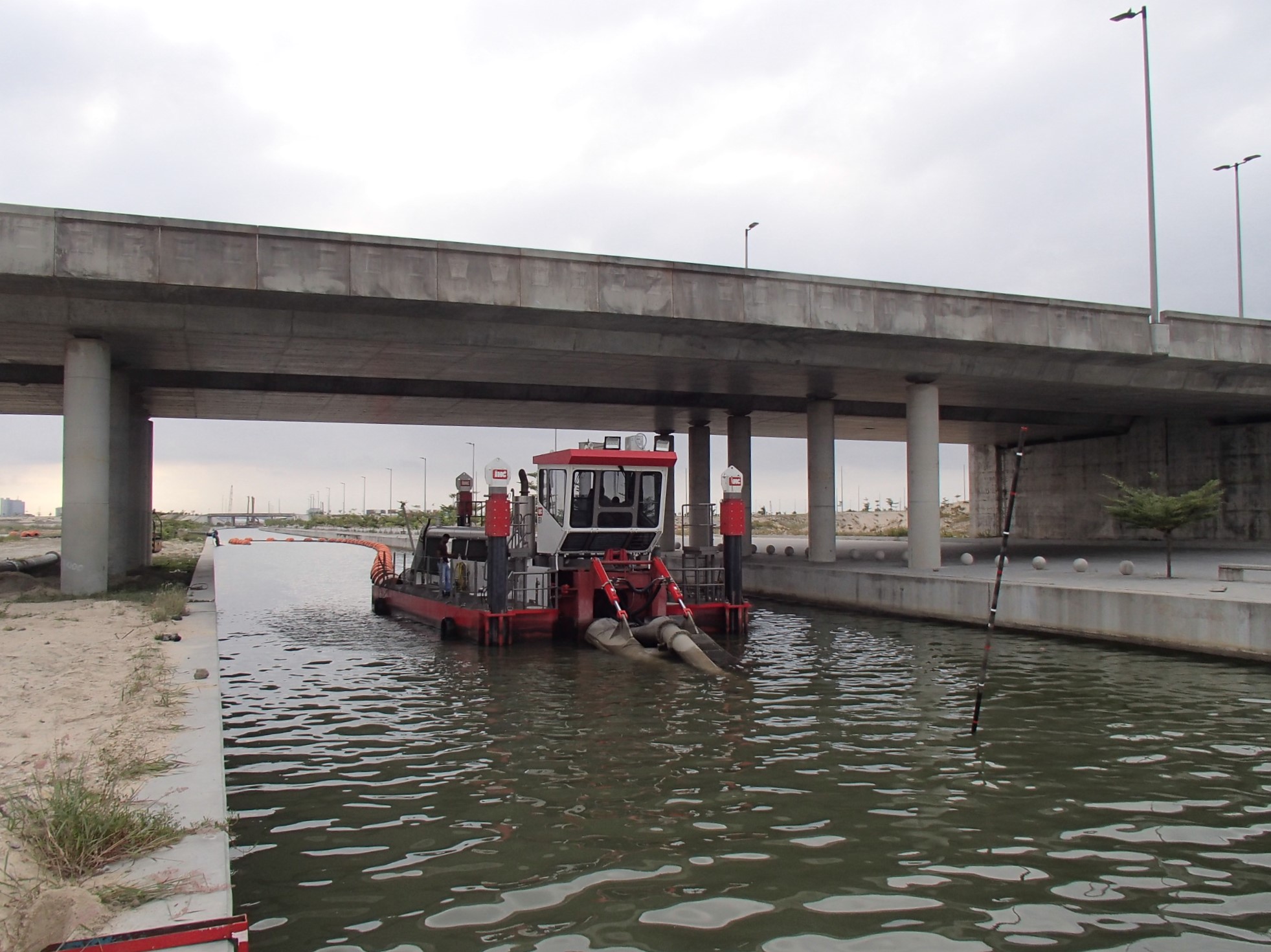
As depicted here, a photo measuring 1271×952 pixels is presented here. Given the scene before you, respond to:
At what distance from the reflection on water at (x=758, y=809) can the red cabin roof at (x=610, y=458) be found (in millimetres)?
6122

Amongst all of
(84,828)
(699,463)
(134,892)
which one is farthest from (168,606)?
(699,463)

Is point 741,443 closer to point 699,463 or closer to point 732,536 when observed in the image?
point 699,463

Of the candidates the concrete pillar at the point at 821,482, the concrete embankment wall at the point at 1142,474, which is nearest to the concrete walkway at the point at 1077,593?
the concrete pillar at the point at 821,482

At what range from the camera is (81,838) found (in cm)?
512

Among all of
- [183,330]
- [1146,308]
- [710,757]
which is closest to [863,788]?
[710,757]

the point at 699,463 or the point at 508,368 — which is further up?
the point at 508,368

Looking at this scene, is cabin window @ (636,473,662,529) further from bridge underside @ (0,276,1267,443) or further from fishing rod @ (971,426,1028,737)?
fishing rod @ (971,426,1028,737)

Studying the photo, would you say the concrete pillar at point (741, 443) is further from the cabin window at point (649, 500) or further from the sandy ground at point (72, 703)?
the sandy ground at point (72, 703)

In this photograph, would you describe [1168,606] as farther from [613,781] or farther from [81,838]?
[81,838]

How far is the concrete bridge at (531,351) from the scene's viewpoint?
65.9 feet

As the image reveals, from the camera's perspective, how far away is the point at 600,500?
2138 centimetres

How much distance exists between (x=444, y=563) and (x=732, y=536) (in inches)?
303

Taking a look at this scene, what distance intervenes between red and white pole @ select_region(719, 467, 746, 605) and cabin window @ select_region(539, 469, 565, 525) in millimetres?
3792

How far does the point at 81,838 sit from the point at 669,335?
820 inches
